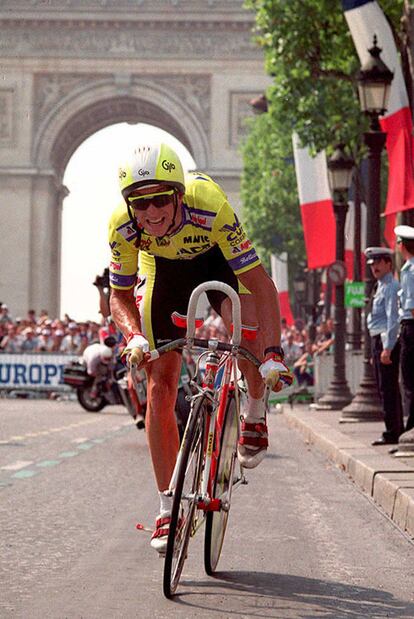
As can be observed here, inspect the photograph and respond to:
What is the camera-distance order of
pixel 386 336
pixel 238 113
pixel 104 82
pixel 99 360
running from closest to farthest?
pixel 386 336, pixel 99 360, pixel 104 82, pixel 238 113

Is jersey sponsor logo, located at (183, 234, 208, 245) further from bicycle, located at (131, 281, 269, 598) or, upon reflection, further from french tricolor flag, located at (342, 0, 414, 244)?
french tricolor flag, located at (342, 0, 414, 244)

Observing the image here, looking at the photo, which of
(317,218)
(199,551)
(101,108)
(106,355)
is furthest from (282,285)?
(199,551)

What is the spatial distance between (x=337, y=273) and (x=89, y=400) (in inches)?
178

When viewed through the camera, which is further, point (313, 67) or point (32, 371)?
point (32, 371)

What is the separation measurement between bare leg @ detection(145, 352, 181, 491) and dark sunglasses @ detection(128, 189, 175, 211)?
2.51 feet

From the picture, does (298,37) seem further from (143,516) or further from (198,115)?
(198,115)

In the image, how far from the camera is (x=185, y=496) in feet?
19.9

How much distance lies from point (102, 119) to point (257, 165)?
39.4 feet

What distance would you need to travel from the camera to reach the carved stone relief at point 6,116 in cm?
6334

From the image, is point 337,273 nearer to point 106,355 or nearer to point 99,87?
point 106,355

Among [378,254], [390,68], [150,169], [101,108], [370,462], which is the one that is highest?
[101,108]

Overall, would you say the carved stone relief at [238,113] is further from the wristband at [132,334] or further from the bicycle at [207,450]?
the wristband at [132,334]

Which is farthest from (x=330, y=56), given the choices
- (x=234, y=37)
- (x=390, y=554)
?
(x=234, y=37)

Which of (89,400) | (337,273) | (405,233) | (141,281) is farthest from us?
(337,273)
